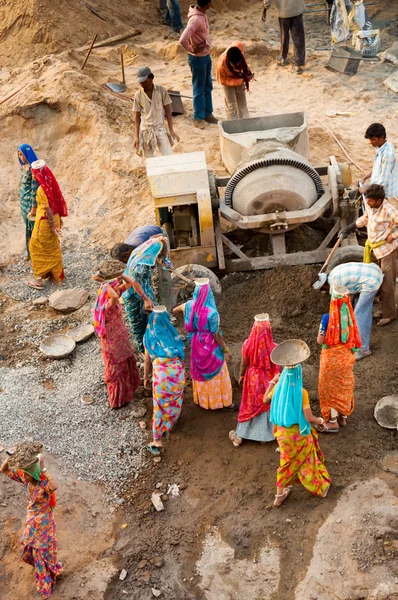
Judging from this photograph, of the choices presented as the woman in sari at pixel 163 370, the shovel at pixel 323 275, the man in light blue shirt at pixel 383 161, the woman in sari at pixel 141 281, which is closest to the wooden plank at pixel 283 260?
the shovel at pixel 323 275

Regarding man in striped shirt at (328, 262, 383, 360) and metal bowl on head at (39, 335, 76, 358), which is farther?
metal bowl on head at (39, 335, 76, 358)

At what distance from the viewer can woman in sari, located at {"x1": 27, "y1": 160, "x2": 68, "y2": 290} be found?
824 centimetres

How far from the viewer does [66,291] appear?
856 centimetres


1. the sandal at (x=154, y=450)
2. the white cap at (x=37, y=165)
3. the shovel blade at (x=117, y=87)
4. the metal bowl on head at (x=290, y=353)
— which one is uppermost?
the white cap at (x=37, y=165)

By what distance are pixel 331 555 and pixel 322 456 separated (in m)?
0.73

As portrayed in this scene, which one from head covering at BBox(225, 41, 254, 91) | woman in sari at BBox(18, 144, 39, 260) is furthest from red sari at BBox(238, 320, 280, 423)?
head covering at BBox(225, 41, 254, 91)

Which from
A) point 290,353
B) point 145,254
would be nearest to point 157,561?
point 290,353

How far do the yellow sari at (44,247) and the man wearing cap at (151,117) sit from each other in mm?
1742

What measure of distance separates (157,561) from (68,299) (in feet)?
12.9

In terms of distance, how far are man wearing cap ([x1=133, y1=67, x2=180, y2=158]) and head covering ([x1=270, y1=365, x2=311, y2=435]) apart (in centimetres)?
527

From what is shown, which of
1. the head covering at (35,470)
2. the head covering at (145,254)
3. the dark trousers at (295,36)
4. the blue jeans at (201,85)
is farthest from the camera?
the dark trousers at (295,36)

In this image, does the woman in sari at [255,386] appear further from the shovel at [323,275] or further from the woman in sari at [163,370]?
the shovel at [323,275]

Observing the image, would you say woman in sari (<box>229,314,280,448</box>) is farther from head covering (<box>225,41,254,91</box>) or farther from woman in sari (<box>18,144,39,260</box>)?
head covering (<box>225,41,254,91</box>)

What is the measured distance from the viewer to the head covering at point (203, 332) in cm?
590
